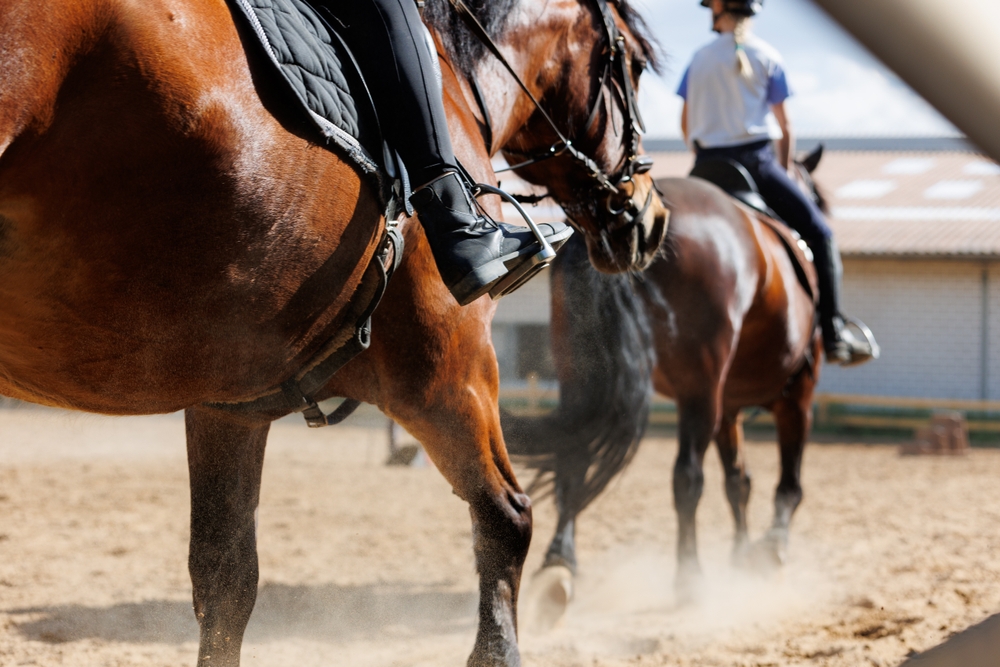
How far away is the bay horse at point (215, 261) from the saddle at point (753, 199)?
3.19 meters

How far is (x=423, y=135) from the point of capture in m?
2.27

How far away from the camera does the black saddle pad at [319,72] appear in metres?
1.99

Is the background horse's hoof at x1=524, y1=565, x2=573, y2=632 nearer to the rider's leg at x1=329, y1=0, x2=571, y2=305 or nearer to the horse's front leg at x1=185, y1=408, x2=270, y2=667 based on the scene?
the horse's front leg at x1=185, y1=408, x2=270, y2=667

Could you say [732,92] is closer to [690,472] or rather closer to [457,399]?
[690,472]

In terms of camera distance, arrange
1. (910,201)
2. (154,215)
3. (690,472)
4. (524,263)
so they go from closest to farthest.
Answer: (154,215) < (524,263) < (690,472) < (910,201)

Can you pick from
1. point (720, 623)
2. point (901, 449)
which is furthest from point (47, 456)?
point (901, 449)

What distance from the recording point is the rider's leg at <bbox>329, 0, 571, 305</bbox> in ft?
7.41

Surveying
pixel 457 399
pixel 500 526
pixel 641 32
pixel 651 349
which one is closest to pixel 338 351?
pixel 457 399

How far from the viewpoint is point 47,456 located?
9773 millimetres

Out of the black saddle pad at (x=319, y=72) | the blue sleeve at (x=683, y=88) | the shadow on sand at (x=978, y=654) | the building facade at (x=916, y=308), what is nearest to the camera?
the shadow on sand at (x=978, y=654)

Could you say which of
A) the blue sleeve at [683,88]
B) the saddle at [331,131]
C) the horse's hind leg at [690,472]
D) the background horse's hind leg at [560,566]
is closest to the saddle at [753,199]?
the blue sleeve at [683,88]

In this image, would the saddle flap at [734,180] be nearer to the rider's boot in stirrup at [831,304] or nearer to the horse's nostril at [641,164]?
the rider's boot in stirrup at [831,304]

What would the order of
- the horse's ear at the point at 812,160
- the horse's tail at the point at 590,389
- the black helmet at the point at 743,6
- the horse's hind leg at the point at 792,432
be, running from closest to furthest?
the horse's tail at the point at 590,389 < the black helmet at the point at 743,6 < the horse's hind leg at the point at 792,432 < the horse's ear at the point at 812,160

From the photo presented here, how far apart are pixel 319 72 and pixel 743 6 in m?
4.16
